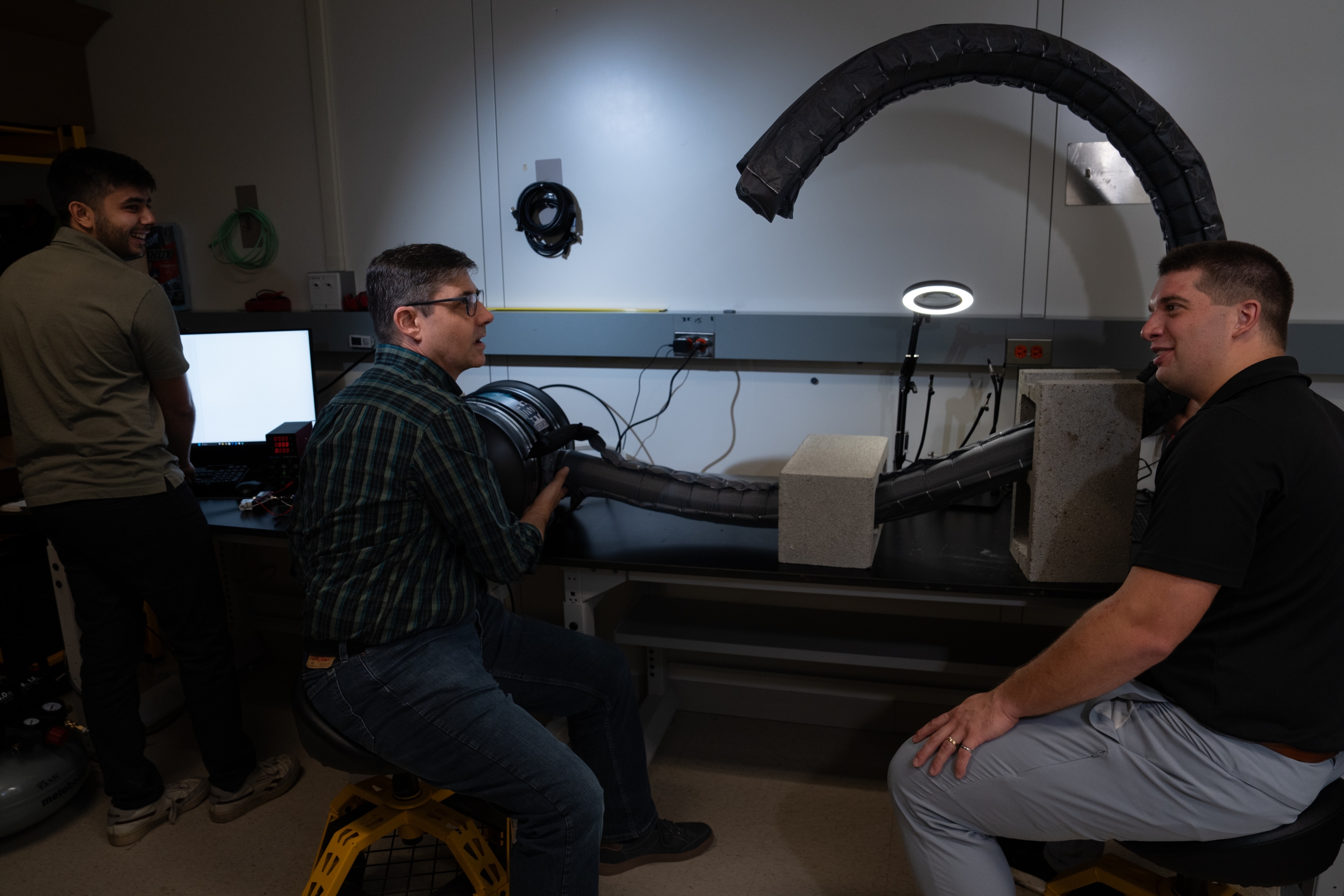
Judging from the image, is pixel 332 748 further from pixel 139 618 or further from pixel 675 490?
pixel 139 618

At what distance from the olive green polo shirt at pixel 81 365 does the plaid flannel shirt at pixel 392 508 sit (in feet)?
2.12

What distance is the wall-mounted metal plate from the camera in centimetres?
217

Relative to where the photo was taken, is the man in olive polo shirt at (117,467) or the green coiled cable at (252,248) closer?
the man in olive polo shirt at (117,467)

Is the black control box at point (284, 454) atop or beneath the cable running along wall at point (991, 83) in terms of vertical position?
beneath

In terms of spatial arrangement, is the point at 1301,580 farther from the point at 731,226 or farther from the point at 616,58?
the point at 616,58

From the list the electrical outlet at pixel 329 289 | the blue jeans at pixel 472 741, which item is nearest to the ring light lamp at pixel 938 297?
the blue jeans at pixel 472 741

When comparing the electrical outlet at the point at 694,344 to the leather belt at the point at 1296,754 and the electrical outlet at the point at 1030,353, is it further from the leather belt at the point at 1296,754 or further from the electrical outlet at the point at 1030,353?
the leather belt at the point at 1296,754

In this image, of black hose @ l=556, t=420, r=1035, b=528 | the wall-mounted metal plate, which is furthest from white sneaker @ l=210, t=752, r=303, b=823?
the wall-mounted metal plate

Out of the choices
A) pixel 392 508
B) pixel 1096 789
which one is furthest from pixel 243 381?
pixel 1096 789

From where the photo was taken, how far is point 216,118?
296 cm

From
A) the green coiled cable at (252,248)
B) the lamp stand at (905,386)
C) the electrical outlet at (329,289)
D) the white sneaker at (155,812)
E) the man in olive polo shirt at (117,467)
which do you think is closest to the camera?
the man in olive polo shirt at (117,467)

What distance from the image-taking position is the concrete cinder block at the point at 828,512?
1728mm

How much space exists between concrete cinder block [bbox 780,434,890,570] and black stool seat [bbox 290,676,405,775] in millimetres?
893

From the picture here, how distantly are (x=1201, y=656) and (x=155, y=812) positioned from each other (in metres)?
2.29
